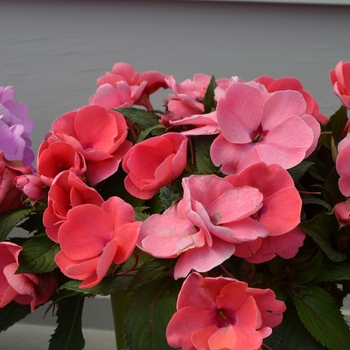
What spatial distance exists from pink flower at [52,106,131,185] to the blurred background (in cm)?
38

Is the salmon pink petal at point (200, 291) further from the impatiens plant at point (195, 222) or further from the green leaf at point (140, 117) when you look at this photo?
the green leaf at point (140, 117)

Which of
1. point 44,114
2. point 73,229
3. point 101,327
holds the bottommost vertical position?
point 101,327

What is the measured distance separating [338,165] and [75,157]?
162mm

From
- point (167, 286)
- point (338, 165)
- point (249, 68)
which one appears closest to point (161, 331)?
point (167, 286)

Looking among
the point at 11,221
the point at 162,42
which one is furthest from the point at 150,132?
the point at 162,42

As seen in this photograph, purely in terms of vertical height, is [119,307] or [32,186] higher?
[32,186]

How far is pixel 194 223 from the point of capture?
0.70ft

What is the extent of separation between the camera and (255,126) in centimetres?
27

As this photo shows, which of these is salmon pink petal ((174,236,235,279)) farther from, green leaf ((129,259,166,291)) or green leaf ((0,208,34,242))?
green leaf ((0,208,34,242))

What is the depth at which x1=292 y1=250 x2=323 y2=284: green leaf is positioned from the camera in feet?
0.93

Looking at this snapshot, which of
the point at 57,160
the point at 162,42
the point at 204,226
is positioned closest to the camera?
the point at 204,226

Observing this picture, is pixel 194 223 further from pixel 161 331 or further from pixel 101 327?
pixel 101 327

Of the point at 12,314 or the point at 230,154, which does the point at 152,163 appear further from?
the point at 12,314

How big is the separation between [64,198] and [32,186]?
0.04m
